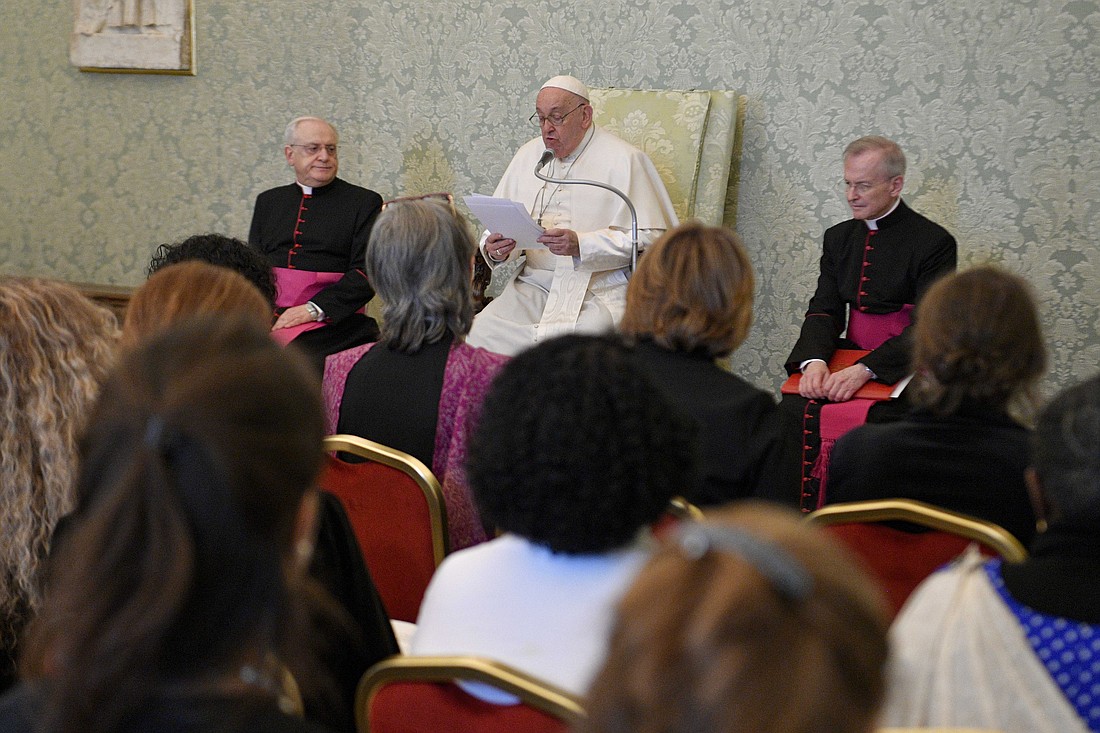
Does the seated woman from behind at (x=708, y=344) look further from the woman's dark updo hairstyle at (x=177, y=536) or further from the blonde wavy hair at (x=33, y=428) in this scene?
the woman's dark updo hairstyle at (x=177, y=536)

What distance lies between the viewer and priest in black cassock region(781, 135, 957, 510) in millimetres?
3885

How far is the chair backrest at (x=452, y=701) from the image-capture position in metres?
1.11

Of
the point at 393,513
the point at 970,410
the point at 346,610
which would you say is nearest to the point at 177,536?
the point at 346,610

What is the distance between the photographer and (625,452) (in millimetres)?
1367

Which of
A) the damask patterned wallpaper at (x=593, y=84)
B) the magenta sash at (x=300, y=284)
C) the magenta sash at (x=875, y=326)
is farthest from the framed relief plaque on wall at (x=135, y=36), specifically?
the magenta sash at (x=875, y=326)

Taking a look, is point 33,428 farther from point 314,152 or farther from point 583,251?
point 314,152

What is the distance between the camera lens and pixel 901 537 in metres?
1.80

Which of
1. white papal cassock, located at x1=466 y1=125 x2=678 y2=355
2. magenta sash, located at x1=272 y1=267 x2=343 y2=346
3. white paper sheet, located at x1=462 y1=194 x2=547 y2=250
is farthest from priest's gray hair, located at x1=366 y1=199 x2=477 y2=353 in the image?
magenta sash, located at x1=272 y1=267 x2=343 y2=346

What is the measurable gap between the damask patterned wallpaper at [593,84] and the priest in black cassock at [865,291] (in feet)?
1.94

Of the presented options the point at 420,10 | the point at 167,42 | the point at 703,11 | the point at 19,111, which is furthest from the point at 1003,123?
the point at 19,111

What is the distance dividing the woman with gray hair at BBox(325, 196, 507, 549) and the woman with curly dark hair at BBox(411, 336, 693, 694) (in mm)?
1018

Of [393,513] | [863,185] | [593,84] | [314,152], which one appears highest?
[593,84]

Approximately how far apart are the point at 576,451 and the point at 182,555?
0.60 meters

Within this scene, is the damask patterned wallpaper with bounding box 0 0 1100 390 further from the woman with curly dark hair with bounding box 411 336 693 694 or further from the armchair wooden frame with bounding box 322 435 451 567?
the woman with curly dark hair with bounding box 411 336 693 694
